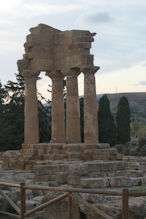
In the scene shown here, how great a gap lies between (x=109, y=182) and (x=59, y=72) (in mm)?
15302

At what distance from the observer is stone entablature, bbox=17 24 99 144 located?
25312 millimetres

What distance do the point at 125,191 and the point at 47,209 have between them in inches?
132

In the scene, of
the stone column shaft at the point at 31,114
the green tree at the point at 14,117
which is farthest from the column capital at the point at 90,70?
the green tree at the point at 14,117

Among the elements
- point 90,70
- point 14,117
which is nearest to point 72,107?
point 90,70

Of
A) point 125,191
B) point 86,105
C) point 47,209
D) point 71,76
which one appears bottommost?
point 47,209

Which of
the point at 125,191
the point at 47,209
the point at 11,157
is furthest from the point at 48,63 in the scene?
the point at 125,191

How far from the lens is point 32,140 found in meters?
27.2

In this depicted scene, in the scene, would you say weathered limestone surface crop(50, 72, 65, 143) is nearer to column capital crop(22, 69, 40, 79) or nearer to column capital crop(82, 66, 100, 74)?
column capital crop(22, 69, 40, 79)

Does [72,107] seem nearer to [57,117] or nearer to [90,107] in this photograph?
[90,107]

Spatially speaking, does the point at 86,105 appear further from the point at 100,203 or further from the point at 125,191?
the point at 125,191

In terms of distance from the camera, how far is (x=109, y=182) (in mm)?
13711

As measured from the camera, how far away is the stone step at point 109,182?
13258mm

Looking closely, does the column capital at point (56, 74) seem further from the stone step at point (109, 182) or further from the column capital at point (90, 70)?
the stone step at point (109, 182)

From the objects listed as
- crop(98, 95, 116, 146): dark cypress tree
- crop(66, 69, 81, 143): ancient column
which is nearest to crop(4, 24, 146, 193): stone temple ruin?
crop(66, 69, 81, 143): ancient column
